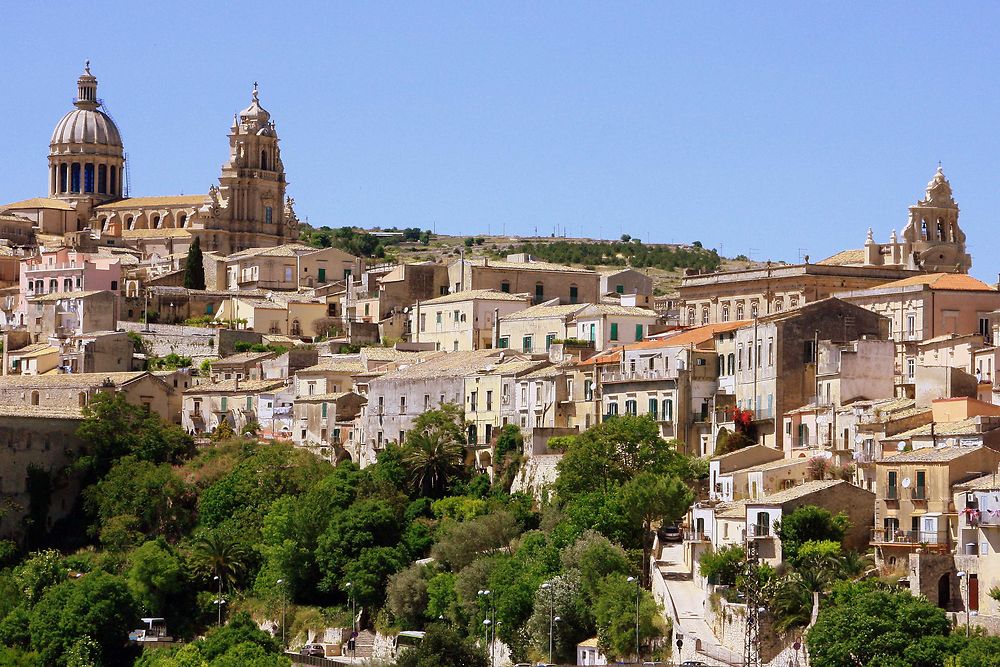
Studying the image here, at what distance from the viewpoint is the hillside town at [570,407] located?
213ft

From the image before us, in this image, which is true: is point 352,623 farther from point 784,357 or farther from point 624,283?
point 624,283

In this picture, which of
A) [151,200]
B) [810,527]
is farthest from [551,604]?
[151,200]

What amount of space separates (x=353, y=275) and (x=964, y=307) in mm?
44401

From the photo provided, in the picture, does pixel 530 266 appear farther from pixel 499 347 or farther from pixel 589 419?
pixel 589 419

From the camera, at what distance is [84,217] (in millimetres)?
151625

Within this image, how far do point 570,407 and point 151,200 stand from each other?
72053 millimetres

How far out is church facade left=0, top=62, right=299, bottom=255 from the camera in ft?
463

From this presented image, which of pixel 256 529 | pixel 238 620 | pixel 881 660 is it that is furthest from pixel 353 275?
pixel 881 660

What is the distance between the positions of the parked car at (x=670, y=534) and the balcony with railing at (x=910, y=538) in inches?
272

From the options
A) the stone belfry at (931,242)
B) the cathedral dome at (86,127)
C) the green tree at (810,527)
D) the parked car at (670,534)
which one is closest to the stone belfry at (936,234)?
the stone belfry at (931,242)

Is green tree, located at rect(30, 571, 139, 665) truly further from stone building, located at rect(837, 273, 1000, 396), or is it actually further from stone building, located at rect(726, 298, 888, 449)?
stone building, located at rect(837, 273, 1000, 396)

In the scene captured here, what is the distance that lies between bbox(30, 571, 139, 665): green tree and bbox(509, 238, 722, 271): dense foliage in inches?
2668

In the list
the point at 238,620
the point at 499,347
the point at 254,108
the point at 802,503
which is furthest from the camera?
the point at 254,108

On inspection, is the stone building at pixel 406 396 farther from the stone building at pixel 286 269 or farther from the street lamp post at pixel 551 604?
the stone building at pixel 286 269
